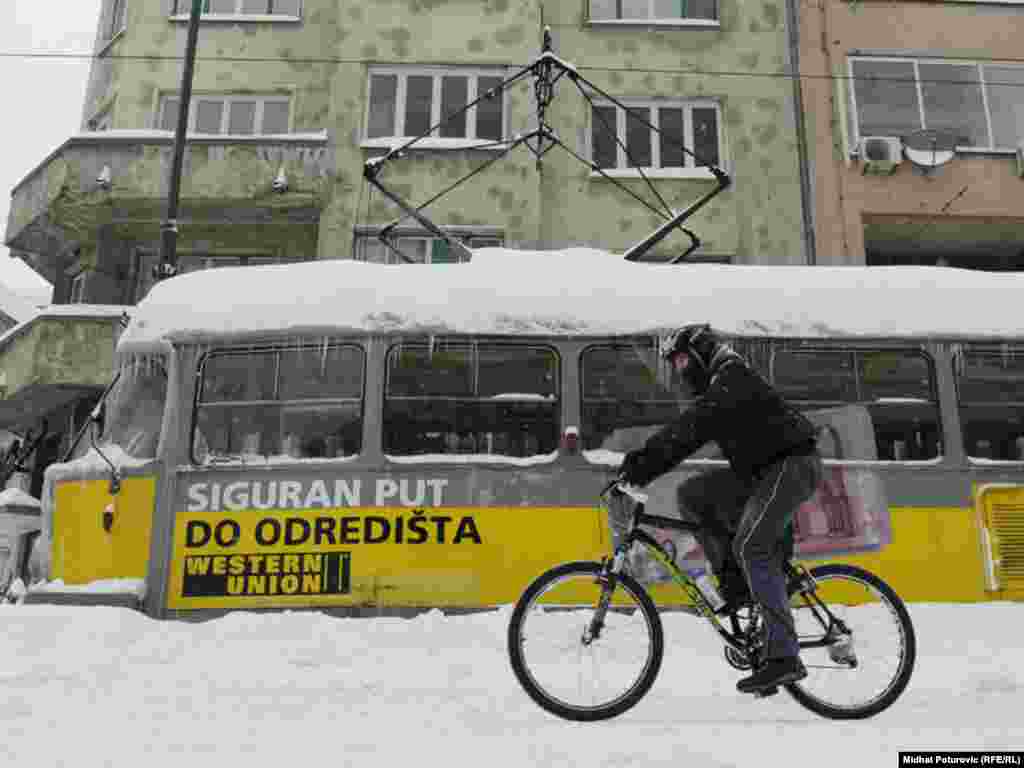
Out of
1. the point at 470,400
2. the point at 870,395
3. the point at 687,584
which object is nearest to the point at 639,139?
the point at 870,395

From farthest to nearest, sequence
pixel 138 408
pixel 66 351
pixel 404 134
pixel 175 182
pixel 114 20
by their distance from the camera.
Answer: pixel 114 20 → pixel 404 134 → pixel 66 351 → pixel 175 182 → pixel 138 408

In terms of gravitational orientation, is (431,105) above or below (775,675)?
above

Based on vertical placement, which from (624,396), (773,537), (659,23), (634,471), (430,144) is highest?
(659,23)

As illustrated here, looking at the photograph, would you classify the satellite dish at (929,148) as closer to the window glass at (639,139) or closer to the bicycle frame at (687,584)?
the window glass at (639,139)

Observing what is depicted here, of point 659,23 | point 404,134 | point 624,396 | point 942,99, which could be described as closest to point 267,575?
point 624,396

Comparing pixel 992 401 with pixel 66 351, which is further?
pixel 66 351

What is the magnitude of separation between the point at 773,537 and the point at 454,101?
14056 mm

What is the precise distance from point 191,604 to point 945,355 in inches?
247

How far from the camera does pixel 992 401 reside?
25.7 ft

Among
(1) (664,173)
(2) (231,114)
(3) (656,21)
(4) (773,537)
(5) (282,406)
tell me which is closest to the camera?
(4) (773,537)

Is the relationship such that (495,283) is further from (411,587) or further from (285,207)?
(285,207)

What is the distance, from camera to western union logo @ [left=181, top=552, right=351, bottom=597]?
726 cm

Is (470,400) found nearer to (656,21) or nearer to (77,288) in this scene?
(656,21)

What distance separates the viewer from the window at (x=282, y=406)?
762 centimetres
